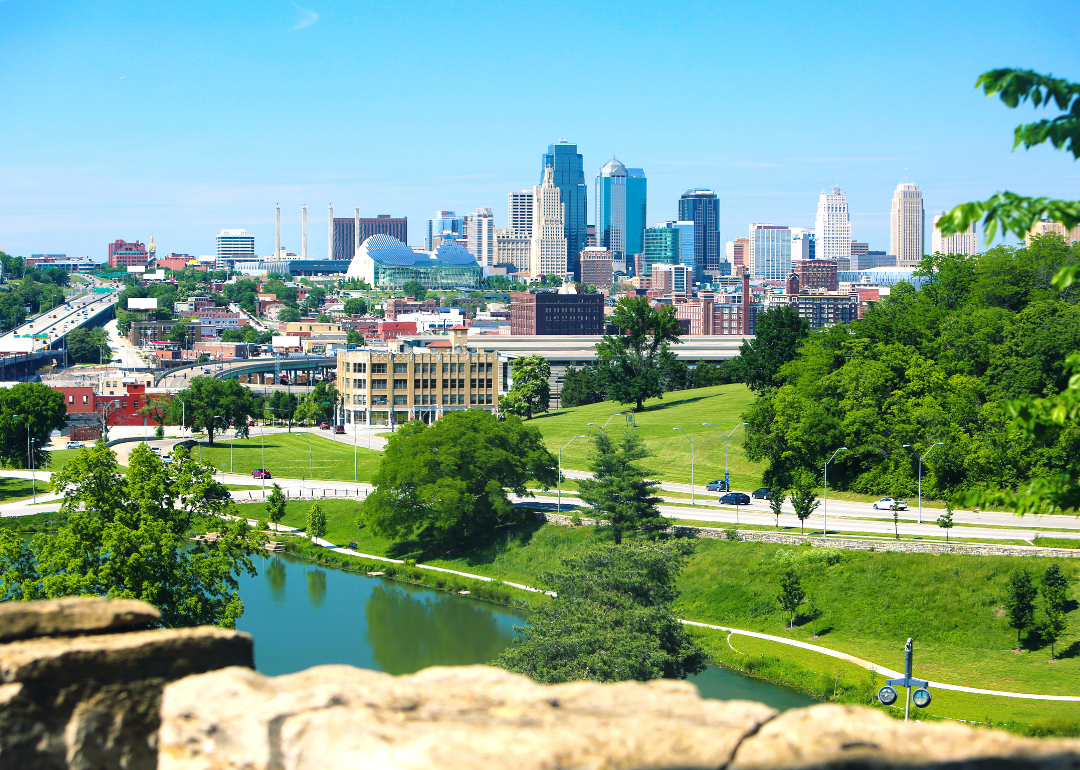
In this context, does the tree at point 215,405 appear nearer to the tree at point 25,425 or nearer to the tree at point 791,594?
the tree at point 25,425

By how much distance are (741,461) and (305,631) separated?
3467 cm

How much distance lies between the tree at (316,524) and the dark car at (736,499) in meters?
22.1

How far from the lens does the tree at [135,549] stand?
25.7 metres

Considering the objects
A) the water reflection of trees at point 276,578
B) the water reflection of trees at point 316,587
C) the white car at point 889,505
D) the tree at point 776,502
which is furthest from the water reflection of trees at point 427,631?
the white car at point 889,505

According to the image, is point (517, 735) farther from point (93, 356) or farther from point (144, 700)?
point (93, 356)

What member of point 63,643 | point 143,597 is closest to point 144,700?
point 63,643

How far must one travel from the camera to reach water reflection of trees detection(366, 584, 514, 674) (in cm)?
3866

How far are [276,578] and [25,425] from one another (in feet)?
129

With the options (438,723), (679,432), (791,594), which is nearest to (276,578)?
(791,594)

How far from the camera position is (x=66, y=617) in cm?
730

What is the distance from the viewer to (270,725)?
19.9ft

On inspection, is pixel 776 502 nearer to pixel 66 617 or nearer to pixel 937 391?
pixel 937 391

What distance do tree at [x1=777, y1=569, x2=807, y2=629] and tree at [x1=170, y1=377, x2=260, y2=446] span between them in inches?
2392

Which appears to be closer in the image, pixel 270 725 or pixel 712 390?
pixel 270 725
